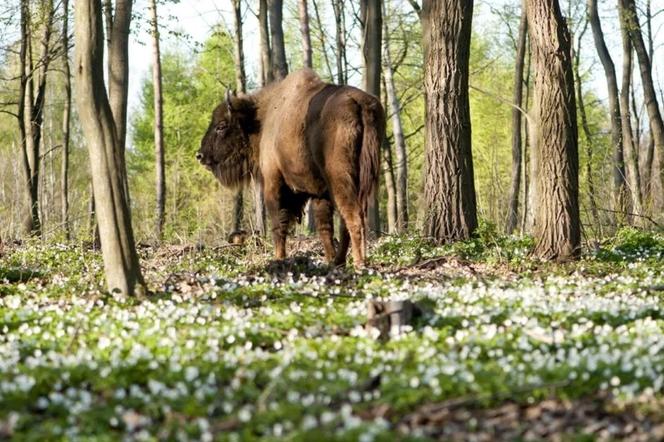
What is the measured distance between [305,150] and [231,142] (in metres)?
2.81

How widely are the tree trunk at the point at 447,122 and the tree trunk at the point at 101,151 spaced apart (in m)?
7.91

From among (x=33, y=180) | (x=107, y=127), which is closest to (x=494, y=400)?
(x=107, y=127)

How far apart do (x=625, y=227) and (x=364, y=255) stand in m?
6.51

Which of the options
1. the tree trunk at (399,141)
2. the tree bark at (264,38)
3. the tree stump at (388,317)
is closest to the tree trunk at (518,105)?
the tree trunk at (399,141)

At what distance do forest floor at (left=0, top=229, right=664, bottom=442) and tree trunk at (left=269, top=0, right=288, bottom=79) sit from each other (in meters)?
11.5

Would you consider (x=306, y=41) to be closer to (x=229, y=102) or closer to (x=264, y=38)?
(x=264, y=38)

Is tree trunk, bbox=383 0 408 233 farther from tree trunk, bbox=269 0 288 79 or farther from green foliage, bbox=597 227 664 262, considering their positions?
green foliage, bbox=597 227 664 262

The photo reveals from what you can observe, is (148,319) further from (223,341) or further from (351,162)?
(351,162)

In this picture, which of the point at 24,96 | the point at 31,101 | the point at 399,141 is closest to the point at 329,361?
the point at 24,96

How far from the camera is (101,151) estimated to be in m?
9.75

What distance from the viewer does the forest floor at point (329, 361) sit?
195 inches

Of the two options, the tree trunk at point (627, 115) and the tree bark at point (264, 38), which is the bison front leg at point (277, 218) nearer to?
the tree bark at point (264, 38)

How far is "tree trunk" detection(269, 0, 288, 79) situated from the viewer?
868 inches

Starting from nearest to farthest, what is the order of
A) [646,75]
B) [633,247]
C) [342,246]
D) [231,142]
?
[342,246] < [633,247] < [231,142] < [646,75]
